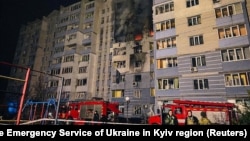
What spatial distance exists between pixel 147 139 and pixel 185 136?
113cm

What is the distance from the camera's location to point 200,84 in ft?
79.5

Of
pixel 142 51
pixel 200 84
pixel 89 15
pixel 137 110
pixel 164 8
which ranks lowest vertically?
pixel 137 110

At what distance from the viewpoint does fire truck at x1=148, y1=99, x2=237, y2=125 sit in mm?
15836

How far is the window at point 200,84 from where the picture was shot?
23.9 metres

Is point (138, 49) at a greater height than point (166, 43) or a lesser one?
greater

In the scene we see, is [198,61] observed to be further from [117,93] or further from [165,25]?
[117,93]

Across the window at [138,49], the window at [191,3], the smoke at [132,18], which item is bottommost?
the window at [138,49]

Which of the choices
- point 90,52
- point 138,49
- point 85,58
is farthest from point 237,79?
point 85,58

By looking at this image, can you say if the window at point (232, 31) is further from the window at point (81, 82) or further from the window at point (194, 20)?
the window at point (81, 82)

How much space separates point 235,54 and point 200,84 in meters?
5.36

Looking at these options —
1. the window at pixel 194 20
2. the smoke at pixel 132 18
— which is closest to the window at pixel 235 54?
the window at pixel 194 20

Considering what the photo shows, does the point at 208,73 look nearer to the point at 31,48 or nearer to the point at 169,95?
the point at 169,95

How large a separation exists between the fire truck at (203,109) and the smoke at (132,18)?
2661 centimetres

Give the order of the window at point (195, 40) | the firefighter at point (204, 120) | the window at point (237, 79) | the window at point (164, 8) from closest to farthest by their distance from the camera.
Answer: the firefighter at point (204, 120)
the window at point (237, 79)
the window at point (195, 40)
the window at point (164, 8)
